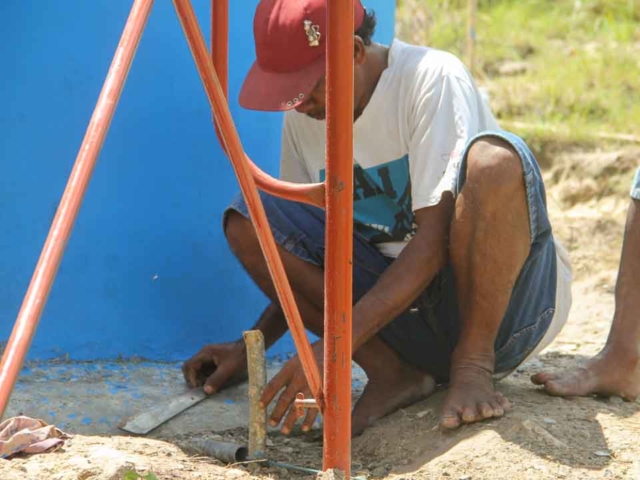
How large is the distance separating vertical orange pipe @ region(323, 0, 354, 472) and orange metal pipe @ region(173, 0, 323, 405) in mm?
49

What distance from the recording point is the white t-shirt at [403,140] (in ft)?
8.07

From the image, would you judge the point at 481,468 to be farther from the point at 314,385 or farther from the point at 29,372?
the point at 29,372

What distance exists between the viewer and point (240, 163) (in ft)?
6.24

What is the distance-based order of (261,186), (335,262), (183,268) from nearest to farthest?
1. (335,262)
2. (261,186)
3. (183,268)

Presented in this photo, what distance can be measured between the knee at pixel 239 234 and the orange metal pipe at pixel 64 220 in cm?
97

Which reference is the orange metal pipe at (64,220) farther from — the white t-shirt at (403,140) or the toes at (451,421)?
the toes at (451,421)

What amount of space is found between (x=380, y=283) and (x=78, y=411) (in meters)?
0.83

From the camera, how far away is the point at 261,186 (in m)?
2.04

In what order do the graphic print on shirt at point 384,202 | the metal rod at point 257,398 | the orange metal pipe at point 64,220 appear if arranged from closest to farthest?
1. the orange metal pipe at point 64,220
2. the metal rod at point 257,398
3. the graphic print on shirt at point 384,202

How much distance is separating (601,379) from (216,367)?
1.00 metres

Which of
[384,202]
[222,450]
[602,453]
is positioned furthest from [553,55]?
[222,450]

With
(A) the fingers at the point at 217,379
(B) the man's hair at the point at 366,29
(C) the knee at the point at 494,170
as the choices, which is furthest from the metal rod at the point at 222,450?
(B) the man's hair at the point at 366,29

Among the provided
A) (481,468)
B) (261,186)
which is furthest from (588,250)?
(261,186)

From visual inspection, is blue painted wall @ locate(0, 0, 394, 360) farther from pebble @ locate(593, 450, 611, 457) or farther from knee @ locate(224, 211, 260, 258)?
pebble @ locate(593, 450, 611, 457)
